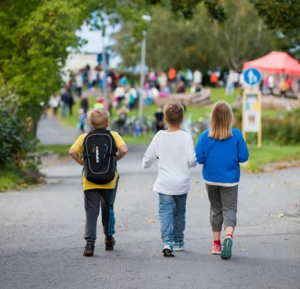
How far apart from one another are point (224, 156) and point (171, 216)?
79cm

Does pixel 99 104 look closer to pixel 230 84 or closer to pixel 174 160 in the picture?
pixel 174 160

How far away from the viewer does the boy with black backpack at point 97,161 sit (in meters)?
8.62

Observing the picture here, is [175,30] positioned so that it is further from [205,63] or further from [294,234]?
[294,234]

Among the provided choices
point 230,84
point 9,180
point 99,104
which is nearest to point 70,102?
point 230,84

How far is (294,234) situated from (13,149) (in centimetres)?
940

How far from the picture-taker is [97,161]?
861 cm

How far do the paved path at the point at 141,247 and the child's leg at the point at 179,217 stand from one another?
0.18 metres

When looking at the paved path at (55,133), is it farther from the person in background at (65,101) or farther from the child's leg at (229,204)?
the child's leg at (229,204)

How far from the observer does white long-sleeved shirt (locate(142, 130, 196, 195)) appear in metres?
8.81

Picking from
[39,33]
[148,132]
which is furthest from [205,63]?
[39,33]

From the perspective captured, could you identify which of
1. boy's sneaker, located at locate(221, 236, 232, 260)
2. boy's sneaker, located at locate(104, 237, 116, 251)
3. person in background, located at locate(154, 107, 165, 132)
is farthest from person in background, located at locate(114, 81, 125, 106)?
boy's sneaker, located at locate(221, 236, 232, 260)

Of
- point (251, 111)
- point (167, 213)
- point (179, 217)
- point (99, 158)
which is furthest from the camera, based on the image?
point (251, 111)

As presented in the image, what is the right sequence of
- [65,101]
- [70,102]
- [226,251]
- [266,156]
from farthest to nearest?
[70,102] < [65,101] < [266,156] < [226,251]

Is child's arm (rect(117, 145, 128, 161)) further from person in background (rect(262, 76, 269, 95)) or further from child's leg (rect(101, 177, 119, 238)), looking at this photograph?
person in background (rect(262, 76, 269, 95))
